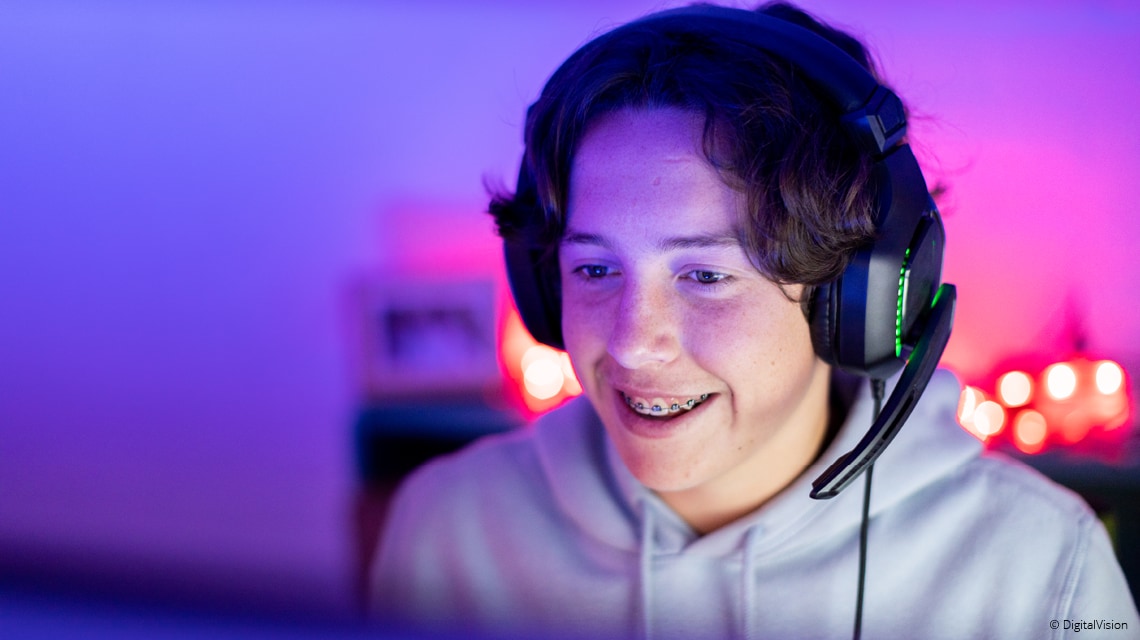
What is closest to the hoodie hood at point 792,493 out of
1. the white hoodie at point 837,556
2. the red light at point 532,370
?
the white hoodie at point 837,556

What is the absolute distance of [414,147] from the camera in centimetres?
248

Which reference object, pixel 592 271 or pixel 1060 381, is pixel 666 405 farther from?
pixel 1060 381

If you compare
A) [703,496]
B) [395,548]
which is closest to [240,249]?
[395,548]

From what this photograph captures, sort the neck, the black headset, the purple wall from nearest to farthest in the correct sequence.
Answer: the black headset, the neck, the purple wall

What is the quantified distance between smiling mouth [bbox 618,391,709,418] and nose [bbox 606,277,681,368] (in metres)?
0.05

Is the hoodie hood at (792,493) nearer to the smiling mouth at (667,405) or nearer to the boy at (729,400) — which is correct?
the boy at (729,400)

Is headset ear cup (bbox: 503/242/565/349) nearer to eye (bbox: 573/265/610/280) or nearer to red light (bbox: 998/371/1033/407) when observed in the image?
eye (bbox: 573/265/610/280)

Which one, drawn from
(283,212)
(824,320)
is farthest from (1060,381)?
(283,212)

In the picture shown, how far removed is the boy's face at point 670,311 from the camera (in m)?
0.77

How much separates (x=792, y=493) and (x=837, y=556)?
0.08 meters

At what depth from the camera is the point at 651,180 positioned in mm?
777

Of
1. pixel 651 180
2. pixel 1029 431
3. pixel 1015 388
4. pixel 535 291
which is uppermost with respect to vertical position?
pixel 651 180

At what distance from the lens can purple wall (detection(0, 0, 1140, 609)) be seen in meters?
1.57

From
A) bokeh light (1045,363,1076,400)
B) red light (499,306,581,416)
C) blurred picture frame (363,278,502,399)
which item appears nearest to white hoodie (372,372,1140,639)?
bokeh light (1045,363,1076,400)
